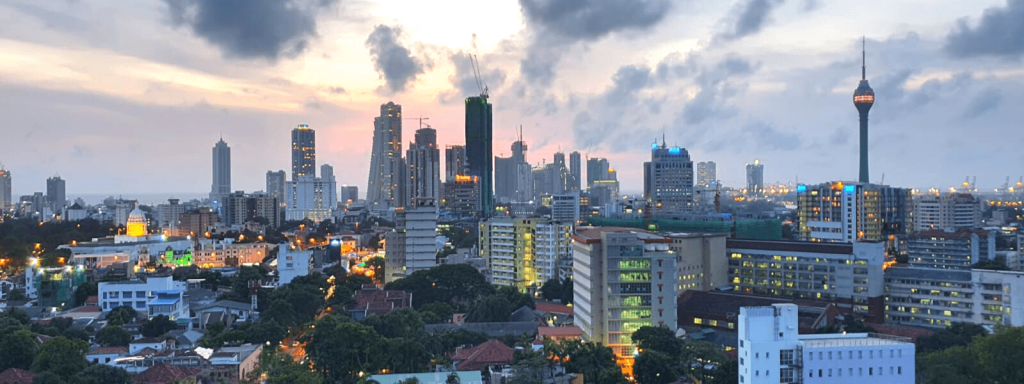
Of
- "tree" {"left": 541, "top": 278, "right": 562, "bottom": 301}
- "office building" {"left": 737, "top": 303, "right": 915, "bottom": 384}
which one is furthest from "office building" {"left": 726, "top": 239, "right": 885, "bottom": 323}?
"office building" {"left": 737, "top": 303, "right": 915, "bottom": 384}

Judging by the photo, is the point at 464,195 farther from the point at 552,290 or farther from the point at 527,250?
the point at 552,290

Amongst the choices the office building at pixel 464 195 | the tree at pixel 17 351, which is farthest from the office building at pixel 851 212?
the office building at pixel 464 195

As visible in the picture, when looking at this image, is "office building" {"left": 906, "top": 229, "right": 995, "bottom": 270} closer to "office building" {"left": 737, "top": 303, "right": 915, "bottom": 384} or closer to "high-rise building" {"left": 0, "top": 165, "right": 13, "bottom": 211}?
"office building" {"left": 737, "top": 303, "right": 915, "bottom": 384}

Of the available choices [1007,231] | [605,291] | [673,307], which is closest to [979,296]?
[673,307]

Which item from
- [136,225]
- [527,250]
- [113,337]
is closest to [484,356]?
[113,337]

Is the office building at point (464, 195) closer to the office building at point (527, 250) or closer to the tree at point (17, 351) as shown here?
the office building at point (527, 250)

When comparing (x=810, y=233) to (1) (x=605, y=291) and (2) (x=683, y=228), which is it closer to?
(2) (x=683, y=228)
